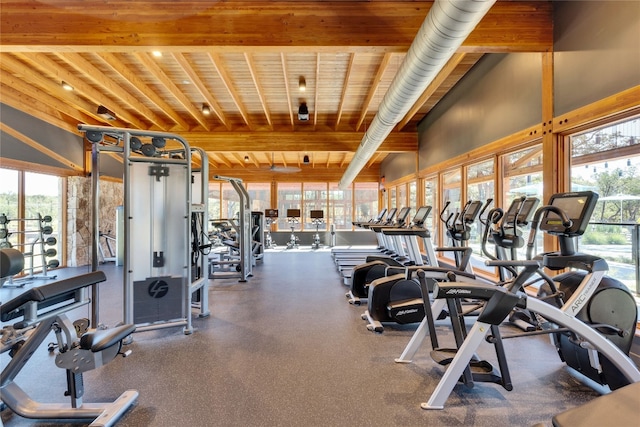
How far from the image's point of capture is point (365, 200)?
42.6 feet

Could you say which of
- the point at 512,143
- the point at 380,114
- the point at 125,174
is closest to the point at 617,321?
the point at 512,143

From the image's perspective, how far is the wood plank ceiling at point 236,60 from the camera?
3.20 metres

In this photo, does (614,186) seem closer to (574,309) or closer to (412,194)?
(574,309)

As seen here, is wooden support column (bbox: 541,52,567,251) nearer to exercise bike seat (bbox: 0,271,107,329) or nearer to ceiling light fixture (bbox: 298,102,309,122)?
ceiling light fixture (bbox: 298,102,309,122)

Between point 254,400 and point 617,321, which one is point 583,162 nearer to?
point 617,321

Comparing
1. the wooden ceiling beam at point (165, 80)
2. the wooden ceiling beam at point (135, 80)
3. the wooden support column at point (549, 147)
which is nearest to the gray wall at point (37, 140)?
the wooden ceiling beam at point (135, 80)

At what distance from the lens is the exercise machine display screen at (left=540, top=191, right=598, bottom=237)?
212cm

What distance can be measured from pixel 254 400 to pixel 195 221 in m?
2.33

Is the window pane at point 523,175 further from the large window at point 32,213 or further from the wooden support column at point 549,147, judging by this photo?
the large window at point 32,213

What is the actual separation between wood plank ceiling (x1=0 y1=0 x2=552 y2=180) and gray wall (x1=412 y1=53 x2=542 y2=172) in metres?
0.31

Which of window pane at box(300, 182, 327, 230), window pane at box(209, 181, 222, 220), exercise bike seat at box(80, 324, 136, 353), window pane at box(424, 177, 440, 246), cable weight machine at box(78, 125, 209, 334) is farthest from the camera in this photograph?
window pane at box(300, 182, 327, 230)

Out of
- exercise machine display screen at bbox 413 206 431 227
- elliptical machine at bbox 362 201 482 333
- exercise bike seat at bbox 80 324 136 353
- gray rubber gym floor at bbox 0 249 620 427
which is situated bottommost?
gray rubber gym floor at bbox 0 249 620 427

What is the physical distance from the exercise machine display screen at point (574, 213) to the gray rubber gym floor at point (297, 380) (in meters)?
1.16

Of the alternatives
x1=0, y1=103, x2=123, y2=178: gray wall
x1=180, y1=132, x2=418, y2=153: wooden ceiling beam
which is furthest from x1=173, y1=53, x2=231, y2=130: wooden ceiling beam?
x1=0, y1=103, x2=123, y2=178: gray wall
